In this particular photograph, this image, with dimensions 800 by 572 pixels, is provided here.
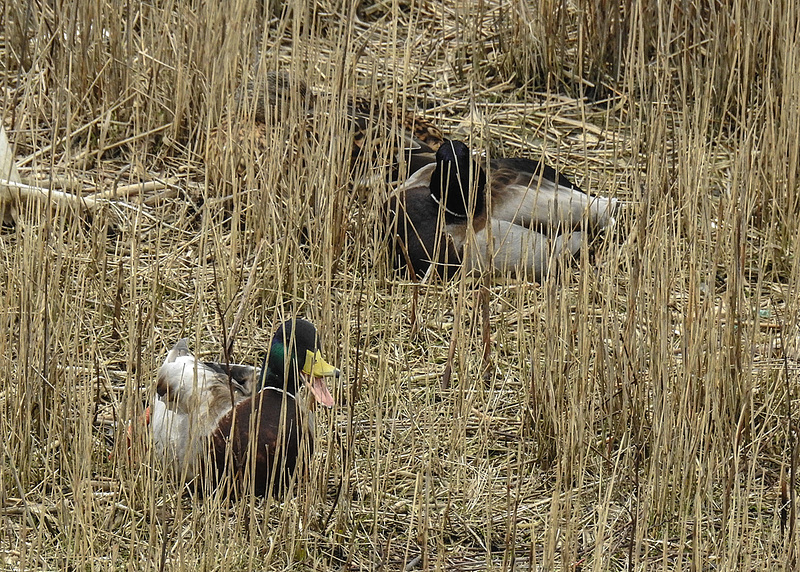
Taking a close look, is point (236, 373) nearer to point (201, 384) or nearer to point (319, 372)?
point (201, 384)

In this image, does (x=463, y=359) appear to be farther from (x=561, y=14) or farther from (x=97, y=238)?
(x=561, y=14)

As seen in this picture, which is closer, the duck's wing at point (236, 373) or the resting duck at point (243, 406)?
the resting duck at point (243, 406)

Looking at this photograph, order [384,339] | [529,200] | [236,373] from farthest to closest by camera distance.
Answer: [529,200] < [384,339] < [236,373]

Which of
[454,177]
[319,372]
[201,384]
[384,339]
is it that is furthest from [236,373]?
[454,177]

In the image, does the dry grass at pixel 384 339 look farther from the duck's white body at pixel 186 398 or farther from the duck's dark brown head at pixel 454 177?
the duck's dark brown head at pixel 454 177

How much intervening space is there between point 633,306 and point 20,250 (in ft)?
5.70

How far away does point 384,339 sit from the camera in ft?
12.0

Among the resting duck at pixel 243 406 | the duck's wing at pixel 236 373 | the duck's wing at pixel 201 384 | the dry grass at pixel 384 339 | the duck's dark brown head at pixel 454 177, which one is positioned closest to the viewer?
the dry grass at pixel 384 339

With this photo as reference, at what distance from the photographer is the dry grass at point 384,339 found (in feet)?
8.99

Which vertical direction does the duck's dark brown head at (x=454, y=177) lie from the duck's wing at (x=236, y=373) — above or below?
above

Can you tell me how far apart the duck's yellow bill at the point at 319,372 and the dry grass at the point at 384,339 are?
60 millimetres

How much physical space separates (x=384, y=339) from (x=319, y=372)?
59 cm

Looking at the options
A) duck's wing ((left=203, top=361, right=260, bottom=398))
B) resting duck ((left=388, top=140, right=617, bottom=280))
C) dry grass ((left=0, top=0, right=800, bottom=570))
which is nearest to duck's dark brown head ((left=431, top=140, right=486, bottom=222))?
resting duck ((left=388, top=140, right=617, bottom=280))

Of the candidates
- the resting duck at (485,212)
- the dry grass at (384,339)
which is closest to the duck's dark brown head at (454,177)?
the resting duck at (485,212)
